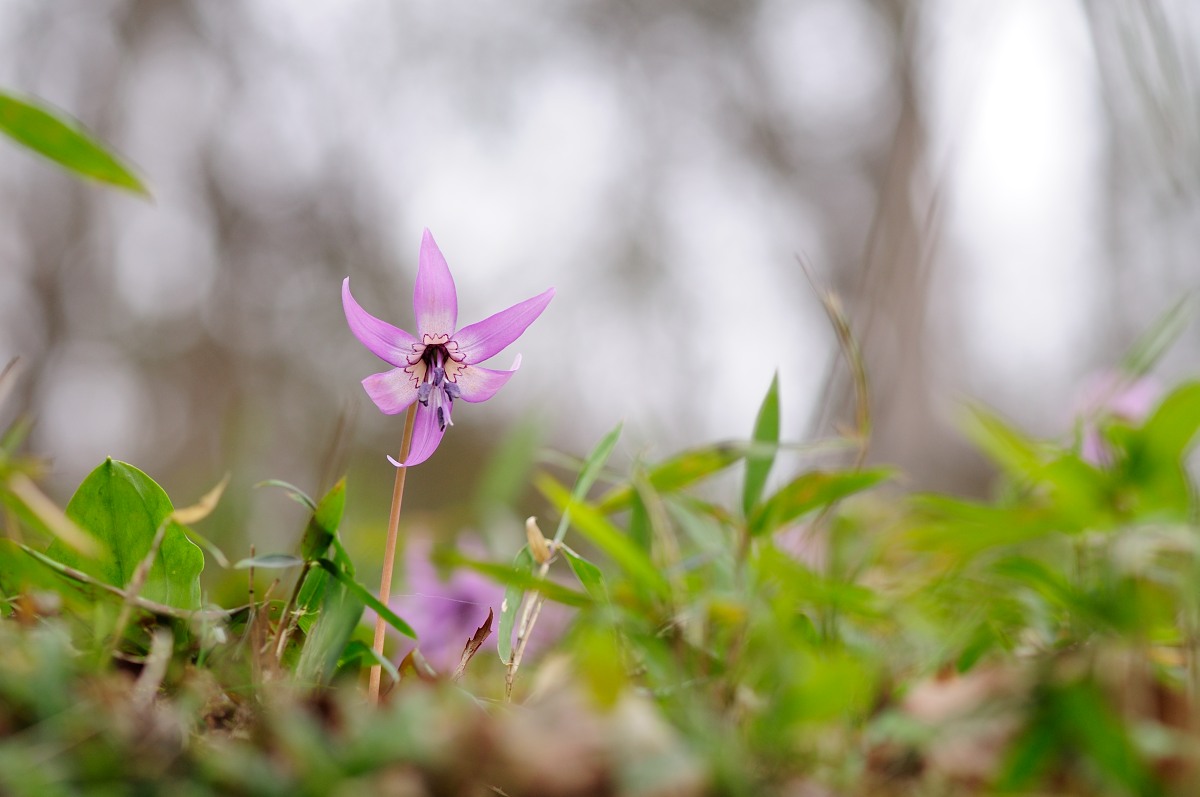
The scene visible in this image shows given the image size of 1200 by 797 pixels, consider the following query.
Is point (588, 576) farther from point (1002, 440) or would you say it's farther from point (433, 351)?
point (1002, 440)

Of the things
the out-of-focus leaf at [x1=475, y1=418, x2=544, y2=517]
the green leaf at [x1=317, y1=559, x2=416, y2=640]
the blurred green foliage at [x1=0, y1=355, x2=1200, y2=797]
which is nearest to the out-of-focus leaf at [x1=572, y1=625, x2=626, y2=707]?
the blurred green foliage at [x1=0, y1=355, x2=1200, y2=797]

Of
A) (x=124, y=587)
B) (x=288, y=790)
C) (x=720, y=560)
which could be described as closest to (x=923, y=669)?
(x=720, y=560)

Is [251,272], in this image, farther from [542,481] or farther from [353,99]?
[542,481]

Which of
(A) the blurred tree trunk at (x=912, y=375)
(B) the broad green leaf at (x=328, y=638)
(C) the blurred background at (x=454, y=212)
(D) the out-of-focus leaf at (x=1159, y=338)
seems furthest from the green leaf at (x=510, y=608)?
(C) the blurred background at (x=454, y=212)

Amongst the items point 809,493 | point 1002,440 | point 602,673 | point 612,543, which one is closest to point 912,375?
point 1002,440

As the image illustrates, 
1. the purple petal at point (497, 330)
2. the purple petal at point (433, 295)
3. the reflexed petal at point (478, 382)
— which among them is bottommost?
the reflexed petal at point (478, 382)

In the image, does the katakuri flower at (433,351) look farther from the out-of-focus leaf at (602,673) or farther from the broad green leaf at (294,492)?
the out-of-focus leaf at (602,673)
